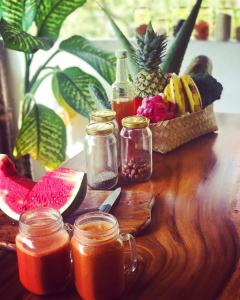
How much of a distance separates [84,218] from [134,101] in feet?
2.32

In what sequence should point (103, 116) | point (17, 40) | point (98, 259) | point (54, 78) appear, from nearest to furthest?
point (98, 259) → point (103, 116) → point (17, 40) → point (54, 78)

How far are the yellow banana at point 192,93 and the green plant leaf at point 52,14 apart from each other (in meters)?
0.82

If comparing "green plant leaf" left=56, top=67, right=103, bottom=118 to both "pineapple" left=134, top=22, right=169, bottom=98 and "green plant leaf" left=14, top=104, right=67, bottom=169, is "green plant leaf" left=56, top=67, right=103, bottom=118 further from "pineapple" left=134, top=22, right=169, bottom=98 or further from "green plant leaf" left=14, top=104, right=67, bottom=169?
"pineapple" left=134, top=22, right=169, bottom=98

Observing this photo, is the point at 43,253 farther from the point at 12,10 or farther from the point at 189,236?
the point at 12,10

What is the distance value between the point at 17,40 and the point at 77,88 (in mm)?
414

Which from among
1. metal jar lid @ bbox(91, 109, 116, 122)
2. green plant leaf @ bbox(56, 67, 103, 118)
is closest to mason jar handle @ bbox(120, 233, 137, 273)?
metal jar lid @ bbox(91, 109, 116, 122)

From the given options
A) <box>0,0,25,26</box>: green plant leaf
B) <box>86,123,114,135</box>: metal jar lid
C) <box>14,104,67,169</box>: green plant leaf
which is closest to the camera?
<box>86,123,114,135</box>: metal jar lid

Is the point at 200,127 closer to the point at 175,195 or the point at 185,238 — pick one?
the point at 175,195

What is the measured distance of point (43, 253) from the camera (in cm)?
76

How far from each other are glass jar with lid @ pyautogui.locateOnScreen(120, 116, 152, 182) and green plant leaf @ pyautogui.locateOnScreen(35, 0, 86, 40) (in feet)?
3.38

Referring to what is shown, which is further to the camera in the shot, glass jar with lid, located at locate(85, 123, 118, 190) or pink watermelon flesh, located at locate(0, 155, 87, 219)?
glass jar with lid, located at locate(85, 123, 118, 190)

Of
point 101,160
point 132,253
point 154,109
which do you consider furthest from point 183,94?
point 132,253

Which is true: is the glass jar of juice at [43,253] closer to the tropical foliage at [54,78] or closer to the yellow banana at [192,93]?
the yellow banana at [192,93]

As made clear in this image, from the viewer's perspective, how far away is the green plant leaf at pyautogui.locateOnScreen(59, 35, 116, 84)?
219cm
